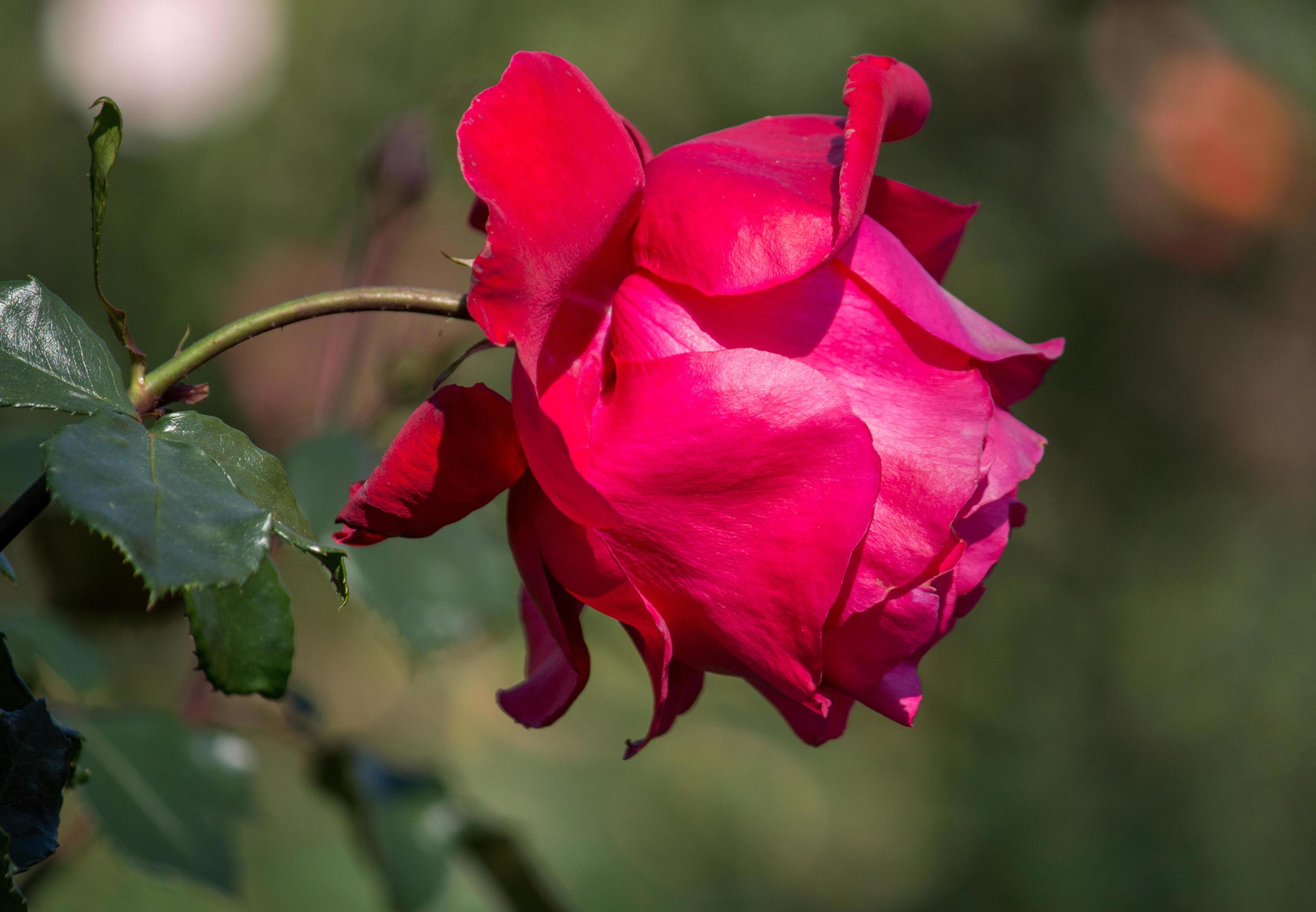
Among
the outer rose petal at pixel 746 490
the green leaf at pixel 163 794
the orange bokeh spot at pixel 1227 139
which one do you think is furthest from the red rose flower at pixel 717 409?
the orange bokeh spot at pixel 1227 139

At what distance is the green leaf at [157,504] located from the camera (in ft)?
0.58

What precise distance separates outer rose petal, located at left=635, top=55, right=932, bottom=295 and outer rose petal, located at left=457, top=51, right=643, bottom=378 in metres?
0.01

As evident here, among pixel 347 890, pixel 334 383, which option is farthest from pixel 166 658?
pixel 334 383

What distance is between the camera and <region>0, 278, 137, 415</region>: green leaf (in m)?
0.20

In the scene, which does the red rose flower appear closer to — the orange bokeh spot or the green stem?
the green stem

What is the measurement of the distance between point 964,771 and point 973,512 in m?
1.43

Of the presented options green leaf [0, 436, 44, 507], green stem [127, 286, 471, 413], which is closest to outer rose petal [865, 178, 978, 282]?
green stem [127, 286, 471, 413]

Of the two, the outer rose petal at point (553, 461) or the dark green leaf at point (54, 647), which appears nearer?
the outer rose petal at point (553, 461)

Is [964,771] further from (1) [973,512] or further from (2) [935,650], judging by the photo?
(1) [973,512]

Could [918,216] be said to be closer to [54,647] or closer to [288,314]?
[288,314]

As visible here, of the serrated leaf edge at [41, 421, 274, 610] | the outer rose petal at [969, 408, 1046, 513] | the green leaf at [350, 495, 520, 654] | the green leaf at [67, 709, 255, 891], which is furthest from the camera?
the green leaf at [350, 495, 520, 654]

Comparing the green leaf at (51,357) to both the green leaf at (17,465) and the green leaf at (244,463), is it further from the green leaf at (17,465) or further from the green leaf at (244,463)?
the green leaf at (17,465)

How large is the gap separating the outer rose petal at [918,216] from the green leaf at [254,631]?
0.18m

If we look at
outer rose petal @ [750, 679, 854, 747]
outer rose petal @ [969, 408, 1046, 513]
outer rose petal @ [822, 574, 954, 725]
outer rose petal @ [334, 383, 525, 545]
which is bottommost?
outer rose petal @ [750, 679, 854, 747]
